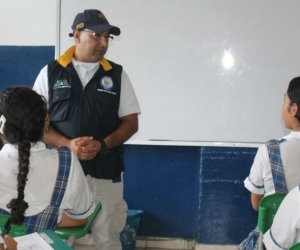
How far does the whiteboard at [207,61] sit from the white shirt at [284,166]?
3.77 ft

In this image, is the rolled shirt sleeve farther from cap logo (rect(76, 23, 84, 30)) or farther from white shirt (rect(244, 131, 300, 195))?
cap logo (rect(76, 23, 84, 30))

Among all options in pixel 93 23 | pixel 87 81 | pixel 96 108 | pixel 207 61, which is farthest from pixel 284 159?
pixel 207 61

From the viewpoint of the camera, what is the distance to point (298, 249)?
132cm

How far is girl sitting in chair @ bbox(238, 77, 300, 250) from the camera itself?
6.12ft

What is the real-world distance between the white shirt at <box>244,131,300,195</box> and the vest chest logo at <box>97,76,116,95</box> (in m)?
0.90

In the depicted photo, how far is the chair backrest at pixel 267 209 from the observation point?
1709mm

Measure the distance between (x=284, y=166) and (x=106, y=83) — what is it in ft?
3.48

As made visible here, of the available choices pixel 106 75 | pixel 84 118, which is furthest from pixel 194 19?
pixel 84 118

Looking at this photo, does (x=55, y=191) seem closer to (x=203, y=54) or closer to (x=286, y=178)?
(x=286, y=178)

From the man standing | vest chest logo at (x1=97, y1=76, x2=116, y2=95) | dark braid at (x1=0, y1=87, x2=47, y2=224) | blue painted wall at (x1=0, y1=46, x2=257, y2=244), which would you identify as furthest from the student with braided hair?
blue painted wall at (x1=0, y1=46, x2=257, y2=244)

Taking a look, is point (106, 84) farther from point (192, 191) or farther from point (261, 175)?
point (192, 191)

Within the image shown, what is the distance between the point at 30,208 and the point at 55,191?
97mm

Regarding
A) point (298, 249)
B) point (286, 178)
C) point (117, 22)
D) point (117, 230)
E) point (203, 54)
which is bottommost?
point (117, 230)

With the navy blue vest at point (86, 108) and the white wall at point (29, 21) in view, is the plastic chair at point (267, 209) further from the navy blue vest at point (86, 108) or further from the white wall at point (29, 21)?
the white wall at point (29, 21)
